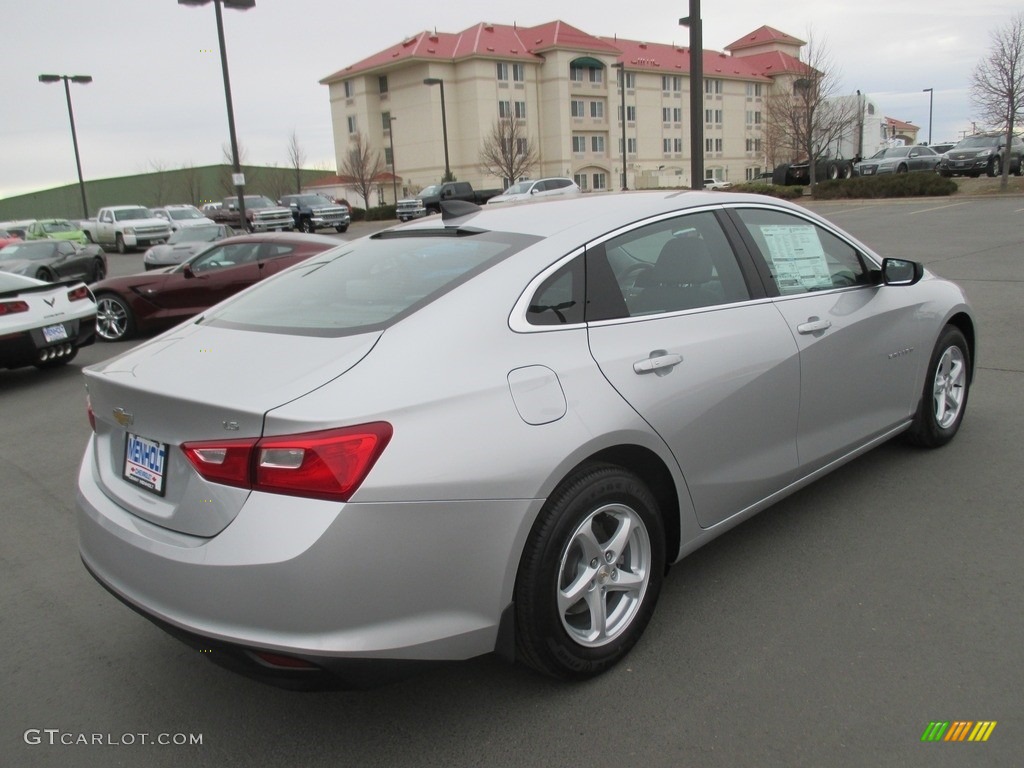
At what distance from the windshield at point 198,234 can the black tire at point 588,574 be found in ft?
70.5

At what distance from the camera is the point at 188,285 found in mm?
11906

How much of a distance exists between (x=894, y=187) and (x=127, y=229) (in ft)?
101

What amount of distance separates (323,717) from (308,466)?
1.06m

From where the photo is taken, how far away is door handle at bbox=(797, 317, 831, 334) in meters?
3.76

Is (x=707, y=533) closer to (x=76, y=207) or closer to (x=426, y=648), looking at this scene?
(x=426, y=648)

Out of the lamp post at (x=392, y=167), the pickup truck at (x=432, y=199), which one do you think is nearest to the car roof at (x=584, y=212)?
the pickup truck at (x=432, y=199)

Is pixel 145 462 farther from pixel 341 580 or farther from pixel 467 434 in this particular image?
pixel 467 434

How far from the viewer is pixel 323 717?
2854mm

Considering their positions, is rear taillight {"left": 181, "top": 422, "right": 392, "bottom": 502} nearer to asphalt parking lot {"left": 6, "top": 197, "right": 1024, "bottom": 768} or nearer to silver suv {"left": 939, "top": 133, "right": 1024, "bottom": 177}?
asphalt parking lot {"left": 6, "top": 197, "right": 1024, "bottom": 768}

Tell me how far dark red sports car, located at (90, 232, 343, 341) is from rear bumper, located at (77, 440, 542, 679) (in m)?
9.67

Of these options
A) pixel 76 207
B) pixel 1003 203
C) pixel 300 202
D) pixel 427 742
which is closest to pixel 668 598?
pixel 427 742

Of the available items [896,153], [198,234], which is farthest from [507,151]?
[198,234]

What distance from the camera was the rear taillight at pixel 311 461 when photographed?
230 cm

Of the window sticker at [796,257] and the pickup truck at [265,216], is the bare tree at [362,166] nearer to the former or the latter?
the pickup truck at [265,216]
